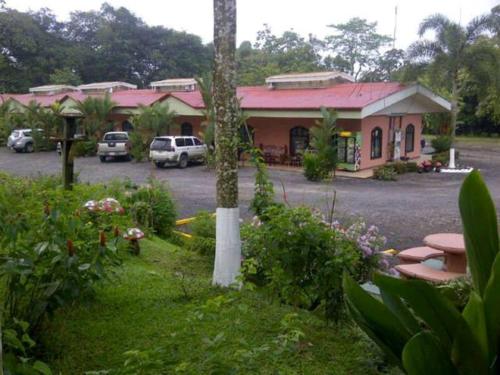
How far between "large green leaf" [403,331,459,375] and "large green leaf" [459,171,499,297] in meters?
0.39

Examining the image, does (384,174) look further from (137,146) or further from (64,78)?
(64,78)

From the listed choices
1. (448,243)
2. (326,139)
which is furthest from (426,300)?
(326,139)

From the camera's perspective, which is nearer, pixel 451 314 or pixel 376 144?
pixel 451 314

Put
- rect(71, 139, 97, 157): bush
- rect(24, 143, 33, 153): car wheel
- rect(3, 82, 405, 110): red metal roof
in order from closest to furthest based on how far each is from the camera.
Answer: rect(3, 82, 405, 110): red metal roof, rect(71, 139, 97, 157): bush, rect(24, 143, 33, 153): car wheel

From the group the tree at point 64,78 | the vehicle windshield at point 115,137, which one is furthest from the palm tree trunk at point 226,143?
the tree at point 64,78

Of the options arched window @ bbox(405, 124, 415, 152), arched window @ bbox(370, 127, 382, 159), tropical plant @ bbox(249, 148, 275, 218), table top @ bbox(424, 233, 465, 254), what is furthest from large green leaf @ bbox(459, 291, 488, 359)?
arched window @ bbox(405, 124, 415, 152)

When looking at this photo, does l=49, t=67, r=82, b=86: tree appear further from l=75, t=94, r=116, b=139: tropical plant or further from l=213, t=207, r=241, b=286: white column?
l=213, t=207, r=241, b=286: white column

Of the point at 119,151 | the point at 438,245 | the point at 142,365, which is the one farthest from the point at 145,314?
the point at 119,151

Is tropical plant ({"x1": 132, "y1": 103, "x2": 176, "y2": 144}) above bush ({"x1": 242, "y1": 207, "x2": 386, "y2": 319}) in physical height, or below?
above

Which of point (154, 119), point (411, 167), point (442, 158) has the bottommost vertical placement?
point (411, 167)

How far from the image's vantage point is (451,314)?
1921 mm

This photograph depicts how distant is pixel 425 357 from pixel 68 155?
285 inches

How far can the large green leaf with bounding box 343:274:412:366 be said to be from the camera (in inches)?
85.4

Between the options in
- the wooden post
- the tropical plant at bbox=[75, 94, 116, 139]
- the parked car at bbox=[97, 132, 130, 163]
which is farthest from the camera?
the tropical plant at bbox=[75, 94, 116, 139]
